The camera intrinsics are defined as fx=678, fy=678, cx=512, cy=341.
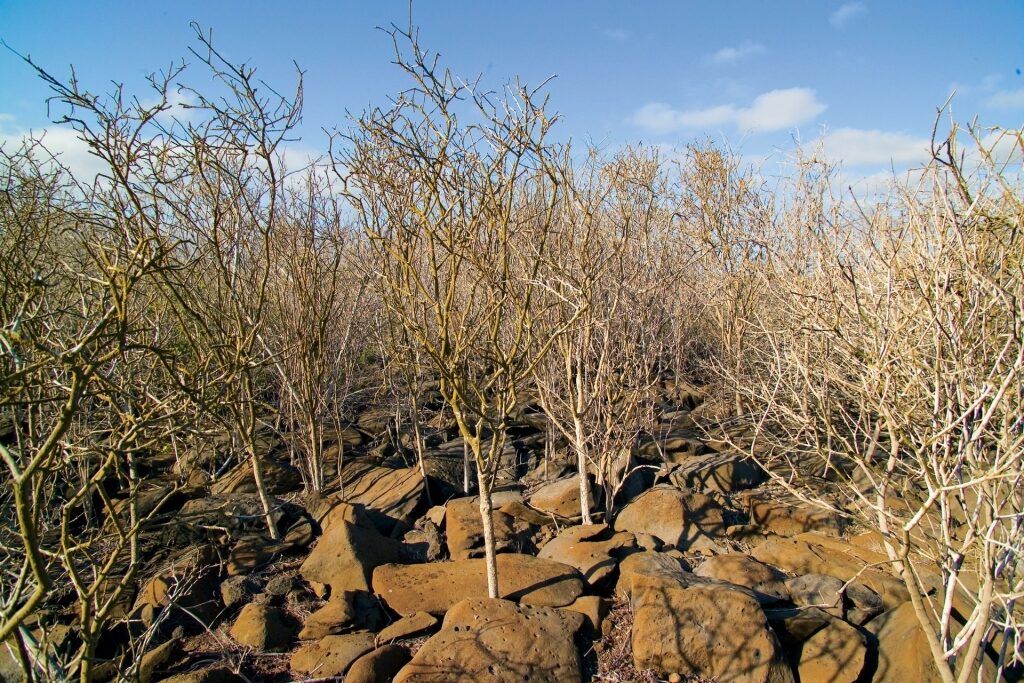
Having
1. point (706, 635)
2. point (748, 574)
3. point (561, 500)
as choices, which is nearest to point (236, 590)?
point (561, 500)

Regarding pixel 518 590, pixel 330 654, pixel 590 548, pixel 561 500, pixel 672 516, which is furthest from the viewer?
pixel 561 500

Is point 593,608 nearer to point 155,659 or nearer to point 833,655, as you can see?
point 833,655

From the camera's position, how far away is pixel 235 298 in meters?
6.24

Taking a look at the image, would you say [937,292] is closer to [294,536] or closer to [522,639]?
[522,639]

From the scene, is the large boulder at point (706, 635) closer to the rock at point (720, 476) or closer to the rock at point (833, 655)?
the rock at point (833, 655)

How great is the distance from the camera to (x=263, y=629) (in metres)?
5.29

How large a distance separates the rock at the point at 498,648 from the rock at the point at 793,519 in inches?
121

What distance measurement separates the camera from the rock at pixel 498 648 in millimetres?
4395

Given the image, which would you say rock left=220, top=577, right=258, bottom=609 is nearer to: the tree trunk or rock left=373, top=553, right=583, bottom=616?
rock left=373, top=553, right=583, bottom=616

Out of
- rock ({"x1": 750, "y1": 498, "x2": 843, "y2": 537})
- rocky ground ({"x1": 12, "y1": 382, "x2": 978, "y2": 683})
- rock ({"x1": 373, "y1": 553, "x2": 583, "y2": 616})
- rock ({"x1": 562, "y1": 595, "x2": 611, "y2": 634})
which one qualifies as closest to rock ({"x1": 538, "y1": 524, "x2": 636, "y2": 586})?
rocky ground ({"x1": 12, "y1": 382, "x2": 978, "y2": 683})

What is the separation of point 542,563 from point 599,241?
319cm

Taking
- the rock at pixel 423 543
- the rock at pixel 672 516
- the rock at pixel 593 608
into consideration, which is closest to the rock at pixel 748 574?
the rock at pixel 672 516

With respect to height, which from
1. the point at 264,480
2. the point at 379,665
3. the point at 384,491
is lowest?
the point at 379,665

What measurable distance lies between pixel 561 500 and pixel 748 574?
2.26 metres
